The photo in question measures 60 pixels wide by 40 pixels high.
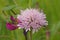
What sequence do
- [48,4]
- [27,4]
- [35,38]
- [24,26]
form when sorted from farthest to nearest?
[48,4] < [27,4] < [35,38] < [24,26]

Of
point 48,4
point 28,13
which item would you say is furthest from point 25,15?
point 48,4

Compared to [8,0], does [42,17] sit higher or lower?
lower

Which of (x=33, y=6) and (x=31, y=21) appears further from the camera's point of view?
(x=33, y=6)

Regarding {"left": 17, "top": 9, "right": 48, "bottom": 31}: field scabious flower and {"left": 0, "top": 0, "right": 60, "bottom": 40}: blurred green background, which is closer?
{"left": 17, "top": 9, "right": 48, "bottom": 31}: field scabious flower

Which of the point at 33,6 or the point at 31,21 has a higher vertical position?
the point at 33,6

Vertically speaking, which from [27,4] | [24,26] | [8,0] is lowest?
[24,26]

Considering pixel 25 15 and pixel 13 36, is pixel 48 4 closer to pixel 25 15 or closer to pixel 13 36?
pixel 13 36

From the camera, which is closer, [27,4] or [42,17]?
[42,17]

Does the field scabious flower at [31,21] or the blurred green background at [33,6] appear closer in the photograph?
the field scabious flower at [31,21]
